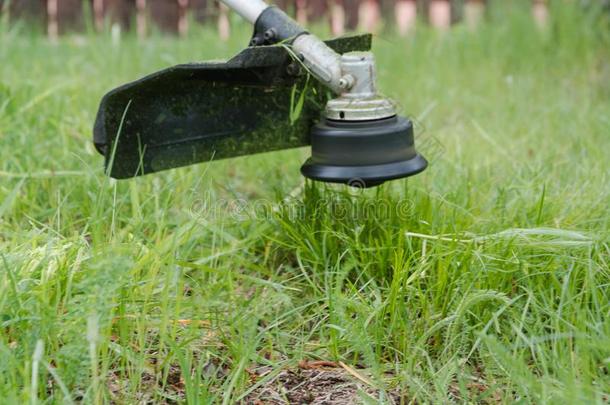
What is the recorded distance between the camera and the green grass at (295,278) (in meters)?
1.27

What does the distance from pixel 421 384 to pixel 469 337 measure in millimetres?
168

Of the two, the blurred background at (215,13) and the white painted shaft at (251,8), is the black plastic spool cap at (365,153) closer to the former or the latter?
the white painted shaft at (251,8)

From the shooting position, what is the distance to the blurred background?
4.81m

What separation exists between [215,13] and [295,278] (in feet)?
11.0

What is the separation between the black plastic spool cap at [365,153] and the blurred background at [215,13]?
321 centimetres

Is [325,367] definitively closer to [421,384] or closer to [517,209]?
[421,384]

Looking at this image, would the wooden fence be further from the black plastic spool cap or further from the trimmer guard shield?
the black plastic spool cap

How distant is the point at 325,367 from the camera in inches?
55.8

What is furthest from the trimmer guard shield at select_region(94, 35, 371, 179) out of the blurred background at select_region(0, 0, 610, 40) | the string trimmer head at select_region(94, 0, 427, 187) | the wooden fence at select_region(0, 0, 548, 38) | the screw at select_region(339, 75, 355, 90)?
the wooden fence at select_region(0, 0, 548, 38)

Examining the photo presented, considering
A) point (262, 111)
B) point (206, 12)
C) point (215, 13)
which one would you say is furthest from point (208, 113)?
point (206, 12)

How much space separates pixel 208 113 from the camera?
1687 millimetres

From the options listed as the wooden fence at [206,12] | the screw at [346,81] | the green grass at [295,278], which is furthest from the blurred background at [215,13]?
the screw at [346,81]

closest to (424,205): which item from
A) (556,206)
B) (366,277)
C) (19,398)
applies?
(366,277)

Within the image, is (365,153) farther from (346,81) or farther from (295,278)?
(295,278)
